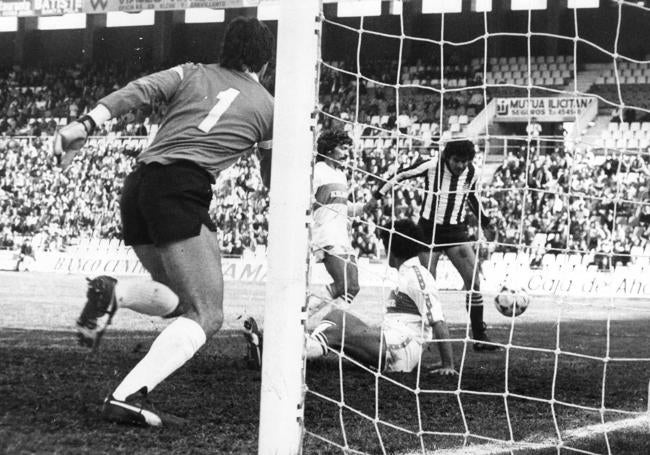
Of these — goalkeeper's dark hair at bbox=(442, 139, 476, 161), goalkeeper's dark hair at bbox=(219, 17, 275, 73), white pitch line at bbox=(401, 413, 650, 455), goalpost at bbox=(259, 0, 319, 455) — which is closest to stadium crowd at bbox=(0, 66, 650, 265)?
goalkeeper's dark hair at bbox=(442, 139, 476, 161)

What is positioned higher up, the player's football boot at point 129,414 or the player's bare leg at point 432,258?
the player's bare leg at point 432,258

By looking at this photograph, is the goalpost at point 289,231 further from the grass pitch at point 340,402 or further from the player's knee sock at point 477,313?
the player's knee sock at point 477,313

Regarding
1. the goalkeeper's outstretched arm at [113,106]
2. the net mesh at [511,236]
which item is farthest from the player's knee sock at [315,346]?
the goalkeeper's outstretched arm at [113,106]

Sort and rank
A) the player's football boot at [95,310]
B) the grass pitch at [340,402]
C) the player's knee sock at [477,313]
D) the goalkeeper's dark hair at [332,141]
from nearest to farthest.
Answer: the grass pitch at [340,402] < the player's football boot at [95,310] < the goalkeeper's dark hair at [332,141] < the player's knee sock at [477,313]

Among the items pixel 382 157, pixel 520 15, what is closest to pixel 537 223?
pixel 382 157

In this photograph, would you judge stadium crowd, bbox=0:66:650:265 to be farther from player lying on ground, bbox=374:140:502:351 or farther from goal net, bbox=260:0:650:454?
player lying on ground, bbox=374:140:502:351

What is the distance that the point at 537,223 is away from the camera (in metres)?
18.1

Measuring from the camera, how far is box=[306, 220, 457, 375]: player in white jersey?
558 cm

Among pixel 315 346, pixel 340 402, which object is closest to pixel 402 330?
pixel 315 346

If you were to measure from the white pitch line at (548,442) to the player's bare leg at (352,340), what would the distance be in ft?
5.15

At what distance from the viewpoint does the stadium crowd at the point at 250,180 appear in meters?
17.8

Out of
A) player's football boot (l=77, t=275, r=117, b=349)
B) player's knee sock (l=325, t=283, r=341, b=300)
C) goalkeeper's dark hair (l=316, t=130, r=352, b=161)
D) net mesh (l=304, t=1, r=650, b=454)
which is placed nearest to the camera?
player's football boot (l=77, t=275, r=117, b=349)

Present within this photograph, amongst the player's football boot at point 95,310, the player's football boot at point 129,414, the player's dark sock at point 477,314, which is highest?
the player's football boot at point 95,310

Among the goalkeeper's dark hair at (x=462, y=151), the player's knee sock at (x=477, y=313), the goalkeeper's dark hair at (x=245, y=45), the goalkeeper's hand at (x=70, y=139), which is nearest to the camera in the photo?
the goalkeeper's hand at (x=70, y=139)
